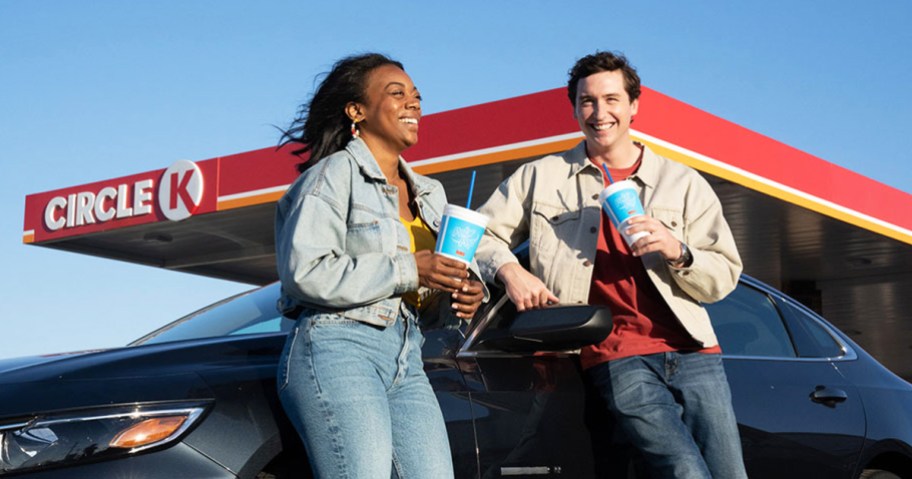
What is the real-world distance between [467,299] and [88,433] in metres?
1.02

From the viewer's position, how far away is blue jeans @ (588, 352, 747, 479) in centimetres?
315

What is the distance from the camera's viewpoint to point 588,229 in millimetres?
3477

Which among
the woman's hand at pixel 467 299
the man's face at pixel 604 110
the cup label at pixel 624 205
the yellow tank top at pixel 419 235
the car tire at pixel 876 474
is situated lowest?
the car tire at pixel 876 474

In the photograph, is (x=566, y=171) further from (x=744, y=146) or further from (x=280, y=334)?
(x=744, y=146)

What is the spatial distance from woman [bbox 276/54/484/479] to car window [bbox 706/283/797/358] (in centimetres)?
149

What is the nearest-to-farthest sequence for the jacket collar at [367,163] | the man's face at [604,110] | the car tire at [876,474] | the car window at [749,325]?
the jacket collar at [367,163]
the man's face at [604,110]
the car window at [749,325]
the car tire at [876,474]

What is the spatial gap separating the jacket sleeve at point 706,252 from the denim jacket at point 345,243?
0.98m

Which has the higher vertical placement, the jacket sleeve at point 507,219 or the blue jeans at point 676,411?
the jacket sleeve at point 507,219

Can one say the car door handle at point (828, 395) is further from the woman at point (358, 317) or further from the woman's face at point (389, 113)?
the woman's face at point (389, 113)

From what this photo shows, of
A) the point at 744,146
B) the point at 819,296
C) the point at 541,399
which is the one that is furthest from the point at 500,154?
the point at 819,296

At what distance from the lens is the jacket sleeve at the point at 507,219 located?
3.48 metres

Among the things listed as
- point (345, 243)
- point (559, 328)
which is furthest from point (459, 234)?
point (559, 328)

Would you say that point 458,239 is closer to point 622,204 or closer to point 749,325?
point 622,204

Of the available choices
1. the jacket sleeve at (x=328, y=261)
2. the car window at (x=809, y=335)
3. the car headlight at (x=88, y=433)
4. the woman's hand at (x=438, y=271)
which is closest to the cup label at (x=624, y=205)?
the woman's hand at (x=438, y=271)
